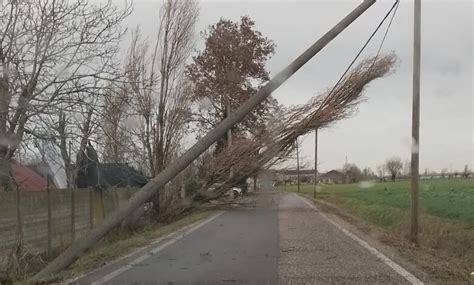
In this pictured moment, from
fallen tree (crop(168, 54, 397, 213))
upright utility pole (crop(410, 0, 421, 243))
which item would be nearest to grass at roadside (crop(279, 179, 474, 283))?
upright utility pole (crop(410, 0, 421, 243))

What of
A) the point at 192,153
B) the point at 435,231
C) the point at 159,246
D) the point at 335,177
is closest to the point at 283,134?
the point at 435,231

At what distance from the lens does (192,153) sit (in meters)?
10.7

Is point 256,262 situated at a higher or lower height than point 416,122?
lower

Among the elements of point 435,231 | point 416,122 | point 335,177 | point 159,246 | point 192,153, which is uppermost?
point 416,122

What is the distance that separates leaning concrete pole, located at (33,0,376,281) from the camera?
10.1 metres

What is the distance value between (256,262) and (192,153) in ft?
7.41

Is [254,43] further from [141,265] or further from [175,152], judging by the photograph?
[141,265]

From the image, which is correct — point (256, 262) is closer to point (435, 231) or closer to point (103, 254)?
point (103, 254)

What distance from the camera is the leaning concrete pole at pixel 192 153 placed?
10109 millimetres

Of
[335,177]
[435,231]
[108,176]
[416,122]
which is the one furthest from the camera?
[335,177]

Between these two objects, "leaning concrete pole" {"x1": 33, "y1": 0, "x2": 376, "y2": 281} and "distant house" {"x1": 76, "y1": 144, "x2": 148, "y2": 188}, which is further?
"distant house" {"x1": 76, "y1": 144, "x2": 148, "y2": 188}

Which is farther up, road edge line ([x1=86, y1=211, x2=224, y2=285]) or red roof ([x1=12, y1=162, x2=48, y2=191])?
red roof ([x1=12, y1=162, x2=48, y2=191])

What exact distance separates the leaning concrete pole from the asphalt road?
55 cm

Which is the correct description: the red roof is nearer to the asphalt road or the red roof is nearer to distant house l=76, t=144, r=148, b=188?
distant house l=76, t=144, r=148, b=188
